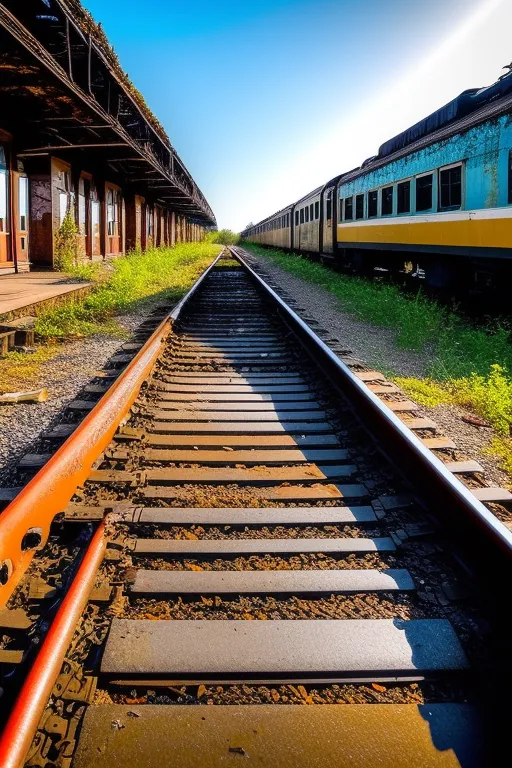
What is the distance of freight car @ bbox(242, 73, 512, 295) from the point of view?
754 centimetres

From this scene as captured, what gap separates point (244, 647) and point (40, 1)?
9.73 m

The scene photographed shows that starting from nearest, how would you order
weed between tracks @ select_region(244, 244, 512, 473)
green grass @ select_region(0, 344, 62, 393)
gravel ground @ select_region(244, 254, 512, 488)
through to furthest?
gravel ground @ select_region(244, 254, 512, 488) < weed between tracks @ select_region(244, 244, 512, 473) < green grass @ select_region(0, 344, 62, 393)

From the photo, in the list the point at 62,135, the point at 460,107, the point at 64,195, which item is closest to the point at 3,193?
the point at 62,135

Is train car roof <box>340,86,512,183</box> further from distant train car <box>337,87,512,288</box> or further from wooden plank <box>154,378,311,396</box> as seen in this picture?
wooden plank <box>154,378,311,396</box>

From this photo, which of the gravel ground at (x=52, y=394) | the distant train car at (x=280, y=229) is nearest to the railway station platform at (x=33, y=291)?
the gravel ground at (x=52, y=394)

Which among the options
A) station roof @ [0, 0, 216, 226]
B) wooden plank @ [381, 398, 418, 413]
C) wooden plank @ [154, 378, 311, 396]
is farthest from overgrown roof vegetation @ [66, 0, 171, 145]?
A: wooden plank @ [381, 398, 418, 413]

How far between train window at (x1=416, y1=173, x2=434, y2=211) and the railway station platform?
19.9ft

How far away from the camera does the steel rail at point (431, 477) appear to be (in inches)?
81.7

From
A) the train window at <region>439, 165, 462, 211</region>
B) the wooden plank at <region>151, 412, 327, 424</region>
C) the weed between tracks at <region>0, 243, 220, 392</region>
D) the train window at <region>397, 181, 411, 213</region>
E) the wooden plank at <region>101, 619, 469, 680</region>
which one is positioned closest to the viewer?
the wooden plank at <region>101, 619, 469, 680</region>

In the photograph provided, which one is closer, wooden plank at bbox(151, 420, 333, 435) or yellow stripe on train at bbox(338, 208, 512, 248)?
wooden plank at bbox(151, 420, 333, 435)

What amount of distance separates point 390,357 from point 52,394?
3.61 meters

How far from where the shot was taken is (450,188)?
899cm

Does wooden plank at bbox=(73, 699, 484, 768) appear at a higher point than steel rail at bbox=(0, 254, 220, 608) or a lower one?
lower

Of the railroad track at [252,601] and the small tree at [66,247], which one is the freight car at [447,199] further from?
the small tree at [66,247]
